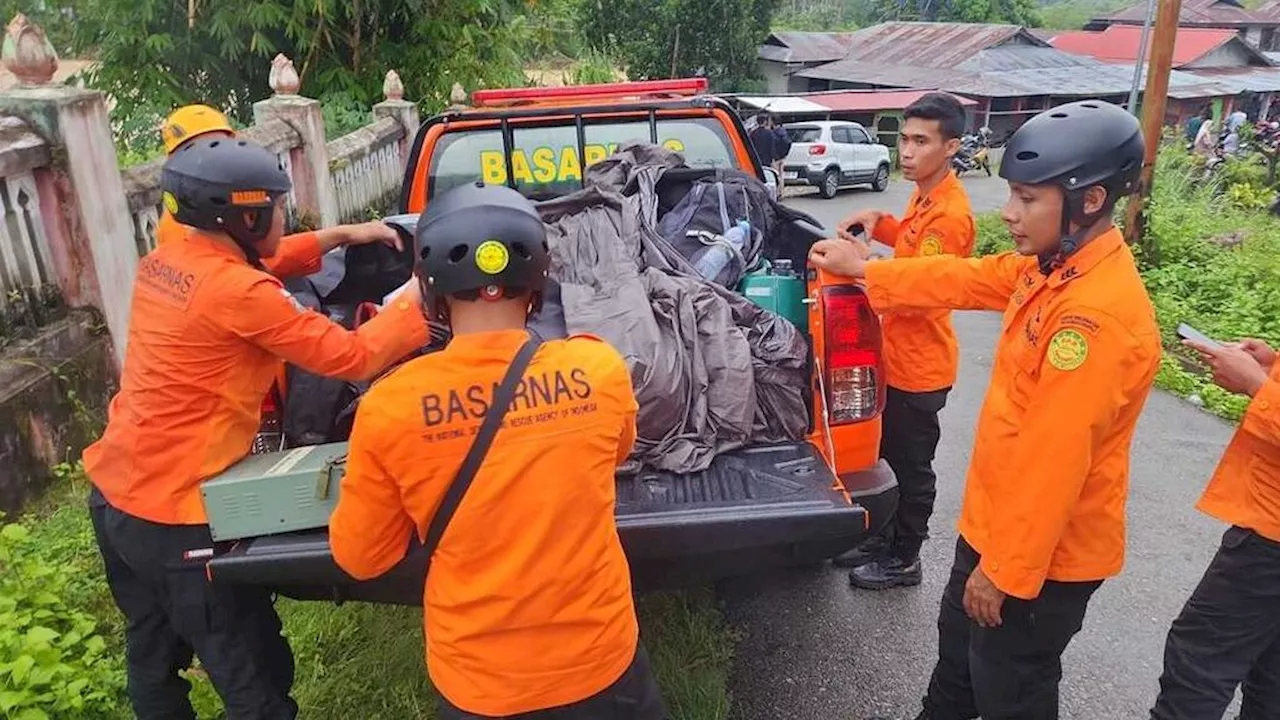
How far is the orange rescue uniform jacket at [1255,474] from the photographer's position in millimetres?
2270

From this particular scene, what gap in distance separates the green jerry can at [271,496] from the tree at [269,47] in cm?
773

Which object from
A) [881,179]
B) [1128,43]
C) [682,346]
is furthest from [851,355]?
[1128,43]

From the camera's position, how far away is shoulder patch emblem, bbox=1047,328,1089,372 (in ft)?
6.72

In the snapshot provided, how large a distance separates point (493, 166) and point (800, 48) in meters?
42.5

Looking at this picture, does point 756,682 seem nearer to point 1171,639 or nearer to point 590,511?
point 1171,639

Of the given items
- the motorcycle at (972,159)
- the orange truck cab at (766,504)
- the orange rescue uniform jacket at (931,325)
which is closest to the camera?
the orange truck cab at (766,504)

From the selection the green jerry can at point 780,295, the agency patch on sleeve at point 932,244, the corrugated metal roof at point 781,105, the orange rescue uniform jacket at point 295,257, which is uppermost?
the orange rescue uniform jacket at point 295,257

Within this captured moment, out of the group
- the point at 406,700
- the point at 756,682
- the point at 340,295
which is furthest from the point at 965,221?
the point at 406,700

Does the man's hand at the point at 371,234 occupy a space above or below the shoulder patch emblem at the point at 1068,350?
above

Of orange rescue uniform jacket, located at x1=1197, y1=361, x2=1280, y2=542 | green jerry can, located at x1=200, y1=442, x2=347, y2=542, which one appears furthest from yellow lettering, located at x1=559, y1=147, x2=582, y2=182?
orange rescue uniform jacket, located at x1=1197, y1=361, x2=1280, y2=542

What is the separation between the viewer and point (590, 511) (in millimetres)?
1788

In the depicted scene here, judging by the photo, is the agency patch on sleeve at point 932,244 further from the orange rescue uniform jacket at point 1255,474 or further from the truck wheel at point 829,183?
the truck wheel at point 829,183

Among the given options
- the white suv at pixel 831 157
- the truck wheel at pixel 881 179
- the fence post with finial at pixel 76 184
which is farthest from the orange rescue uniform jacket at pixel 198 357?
the truck wheel at pixel 881 179

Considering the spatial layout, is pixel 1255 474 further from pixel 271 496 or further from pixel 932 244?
pixel 271 496
